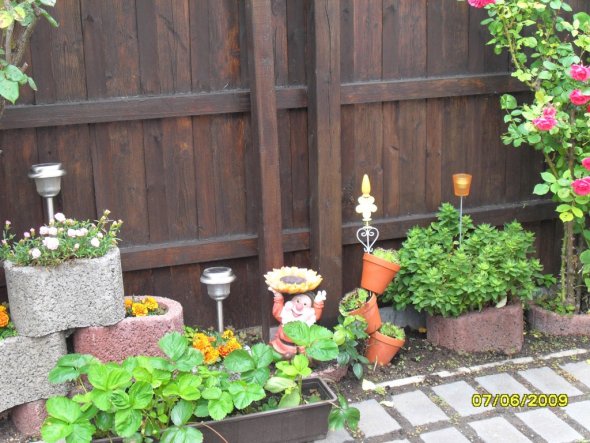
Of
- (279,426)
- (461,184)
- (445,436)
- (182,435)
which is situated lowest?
(445,436)

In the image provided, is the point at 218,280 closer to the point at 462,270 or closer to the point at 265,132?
the point at 265,132

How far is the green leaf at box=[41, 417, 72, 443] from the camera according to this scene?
3.17 meters

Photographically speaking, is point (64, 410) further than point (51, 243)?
No

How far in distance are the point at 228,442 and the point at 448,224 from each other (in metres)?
1.91

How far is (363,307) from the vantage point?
4.38m

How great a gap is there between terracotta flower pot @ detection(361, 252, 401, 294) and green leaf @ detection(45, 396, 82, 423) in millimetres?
1727

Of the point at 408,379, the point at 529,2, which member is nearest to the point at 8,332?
the point at 408,379

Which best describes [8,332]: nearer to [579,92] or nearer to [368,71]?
[368,71]

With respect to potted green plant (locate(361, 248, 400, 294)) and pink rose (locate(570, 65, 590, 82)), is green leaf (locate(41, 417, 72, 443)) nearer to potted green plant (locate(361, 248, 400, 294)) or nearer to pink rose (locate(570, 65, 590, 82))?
potted green plant (locate(361, 248, 400, 294))

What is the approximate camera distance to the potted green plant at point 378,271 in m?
4.43

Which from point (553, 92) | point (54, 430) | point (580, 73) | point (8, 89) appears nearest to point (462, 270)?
point (553, 92)

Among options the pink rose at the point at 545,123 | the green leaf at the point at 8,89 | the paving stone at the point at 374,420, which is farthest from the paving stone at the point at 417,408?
the green leaf at the point at 8,89

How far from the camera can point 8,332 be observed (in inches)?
146

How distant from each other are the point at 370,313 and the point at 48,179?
170 cm
